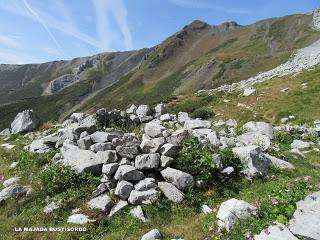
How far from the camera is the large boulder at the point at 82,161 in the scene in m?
14.6

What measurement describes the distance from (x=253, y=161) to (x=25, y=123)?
20.3m

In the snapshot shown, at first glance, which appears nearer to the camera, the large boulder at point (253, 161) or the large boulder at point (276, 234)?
the large boulder at point (276, 234)

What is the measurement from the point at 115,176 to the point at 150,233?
3347 mm

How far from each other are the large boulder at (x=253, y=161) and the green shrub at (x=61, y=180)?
563cm

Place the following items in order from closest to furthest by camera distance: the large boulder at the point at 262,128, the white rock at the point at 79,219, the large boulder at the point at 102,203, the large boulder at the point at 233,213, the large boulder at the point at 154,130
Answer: the large boulder at the point at 233,213, the white rock at the point at 79,219, the large boulder at the point at 102,203, the large boulder at the point at 154,130, the large boulder at the point at 262,128

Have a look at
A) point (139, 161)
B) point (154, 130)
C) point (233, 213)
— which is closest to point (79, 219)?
point (139, 161)

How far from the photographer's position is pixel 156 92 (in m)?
169

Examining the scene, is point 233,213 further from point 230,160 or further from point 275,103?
point 275,103

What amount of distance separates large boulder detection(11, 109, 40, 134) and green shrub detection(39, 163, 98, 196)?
1553 cm

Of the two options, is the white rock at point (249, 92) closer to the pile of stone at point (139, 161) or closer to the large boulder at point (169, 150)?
the pile of stone at point (139, 161)

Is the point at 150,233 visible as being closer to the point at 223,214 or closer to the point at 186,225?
the point at 186,225

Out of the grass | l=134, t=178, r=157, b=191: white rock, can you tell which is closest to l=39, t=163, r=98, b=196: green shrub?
the grass

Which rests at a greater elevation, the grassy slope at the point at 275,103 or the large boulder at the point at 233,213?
the large boulder at the point at 233,213

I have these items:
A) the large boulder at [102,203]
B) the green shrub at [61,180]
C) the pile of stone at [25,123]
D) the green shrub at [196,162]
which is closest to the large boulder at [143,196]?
the large boulder at [102,203]
